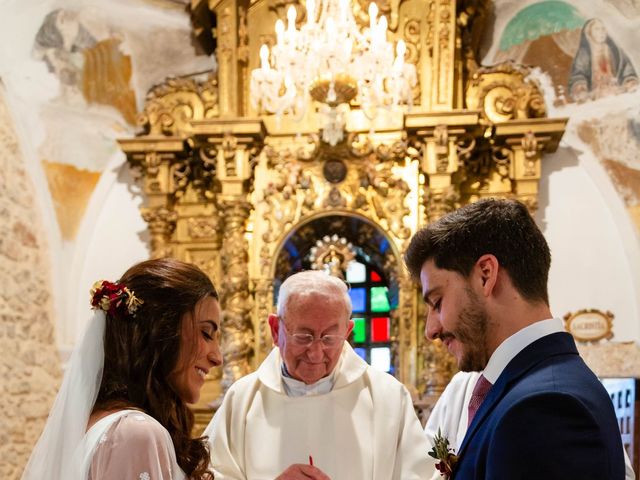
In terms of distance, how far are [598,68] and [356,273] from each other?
3.15 m

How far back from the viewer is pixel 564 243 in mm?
8523

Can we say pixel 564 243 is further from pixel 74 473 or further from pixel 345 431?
pixel 74 473

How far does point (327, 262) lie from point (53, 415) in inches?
230

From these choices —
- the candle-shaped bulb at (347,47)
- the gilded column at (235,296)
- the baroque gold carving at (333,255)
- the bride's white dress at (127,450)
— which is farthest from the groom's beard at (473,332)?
the baroque gold carving at (333,255)

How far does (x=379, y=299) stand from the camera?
8938 mm

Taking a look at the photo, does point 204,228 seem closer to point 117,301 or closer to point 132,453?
point 117,301

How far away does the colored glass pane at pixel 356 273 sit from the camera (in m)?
9.03

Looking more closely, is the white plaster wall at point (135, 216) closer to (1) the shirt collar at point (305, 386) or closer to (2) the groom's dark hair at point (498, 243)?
(1) the shirt collar at point (305, 386)

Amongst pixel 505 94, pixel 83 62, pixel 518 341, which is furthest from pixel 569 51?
pixel 518 341

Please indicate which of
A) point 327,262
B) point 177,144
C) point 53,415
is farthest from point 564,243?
point 53,415

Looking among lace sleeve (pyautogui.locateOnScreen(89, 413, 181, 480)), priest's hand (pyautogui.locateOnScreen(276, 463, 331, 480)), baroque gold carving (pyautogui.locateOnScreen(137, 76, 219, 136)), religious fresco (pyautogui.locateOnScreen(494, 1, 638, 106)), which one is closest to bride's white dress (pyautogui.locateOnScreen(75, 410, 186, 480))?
lace sleeve (pyautogui.locateOnScreen(89, 413, 181, 480))

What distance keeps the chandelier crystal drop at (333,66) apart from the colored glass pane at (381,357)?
7.88ft

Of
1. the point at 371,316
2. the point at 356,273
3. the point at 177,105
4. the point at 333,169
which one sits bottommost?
the point at 371,316

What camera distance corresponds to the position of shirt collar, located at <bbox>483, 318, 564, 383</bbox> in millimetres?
2234
